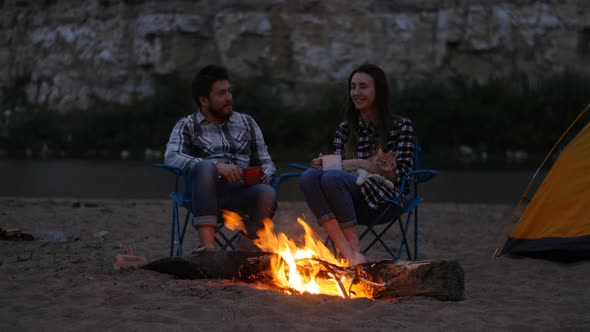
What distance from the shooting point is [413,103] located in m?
21.5

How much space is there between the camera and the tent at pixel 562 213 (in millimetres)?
4168

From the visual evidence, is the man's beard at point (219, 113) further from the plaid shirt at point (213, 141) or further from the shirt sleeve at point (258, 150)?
the shirt sleeve at point (258, 150)

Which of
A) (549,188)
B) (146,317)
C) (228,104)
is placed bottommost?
(146,317)

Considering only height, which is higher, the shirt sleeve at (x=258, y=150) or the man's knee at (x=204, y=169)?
the shirt sleeve at (x=258, y=150)

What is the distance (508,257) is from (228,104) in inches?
76.3

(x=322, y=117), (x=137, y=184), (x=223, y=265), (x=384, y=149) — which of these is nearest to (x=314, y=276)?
(x=223, y=265)

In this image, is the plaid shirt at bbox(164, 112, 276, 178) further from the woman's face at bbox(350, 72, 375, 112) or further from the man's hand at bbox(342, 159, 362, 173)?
the woman's face at bbox(350, 72, 375, 112)

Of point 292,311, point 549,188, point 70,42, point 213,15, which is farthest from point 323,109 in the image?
point 292,311

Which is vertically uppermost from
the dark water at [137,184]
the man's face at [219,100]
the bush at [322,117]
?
the bush at [322,117]

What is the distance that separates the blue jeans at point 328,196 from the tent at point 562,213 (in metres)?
1.43

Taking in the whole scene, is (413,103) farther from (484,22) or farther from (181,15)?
(181,15)

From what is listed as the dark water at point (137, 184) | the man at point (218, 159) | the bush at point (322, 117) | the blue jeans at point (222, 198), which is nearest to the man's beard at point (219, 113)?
the man at point (218, 159)

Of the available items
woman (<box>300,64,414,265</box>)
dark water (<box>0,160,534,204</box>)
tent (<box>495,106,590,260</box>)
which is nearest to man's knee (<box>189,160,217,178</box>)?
woman (<box>300,64,414,265</box>)

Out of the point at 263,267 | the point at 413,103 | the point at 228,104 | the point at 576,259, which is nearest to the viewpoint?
the point at 263,267
